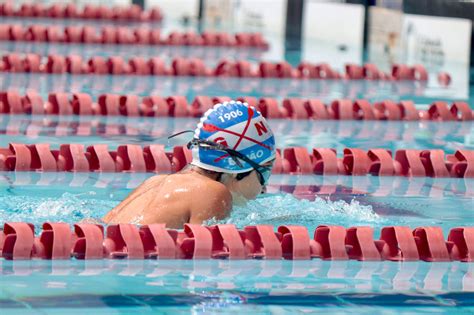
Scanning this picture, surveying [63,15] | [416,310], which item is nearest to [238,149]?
[416,310]

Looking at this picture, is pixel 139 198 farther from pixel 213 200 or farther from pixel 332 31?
pixel 332 31

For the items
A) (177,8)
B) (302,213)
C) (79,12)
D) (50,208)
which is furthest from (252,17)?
(50,208)

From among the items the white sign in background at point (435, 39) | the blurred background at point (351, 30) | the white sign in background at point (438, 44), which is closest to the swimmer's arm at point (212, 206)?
the blurred background at point (351, 30)

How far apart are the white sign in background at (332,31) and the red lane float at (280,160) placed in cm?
593

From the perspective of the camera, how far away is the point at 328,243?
4.48m

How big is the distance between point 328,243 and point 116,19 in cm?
1202

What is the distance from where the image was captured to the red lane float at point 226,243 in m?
4.24

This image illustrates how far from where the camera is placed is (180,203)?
4.50m

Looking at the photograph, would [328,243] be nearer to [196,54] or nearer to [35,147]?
[35,147]

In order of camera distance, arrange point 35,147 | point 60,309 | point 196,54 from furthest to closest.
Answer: point 196,54
point 35,147
point 60,309

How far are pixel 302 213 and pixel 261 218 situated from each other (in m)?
0.40

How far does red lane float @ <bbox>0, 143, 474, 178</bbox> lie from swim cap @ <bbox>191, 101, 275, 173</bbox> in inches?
59.5

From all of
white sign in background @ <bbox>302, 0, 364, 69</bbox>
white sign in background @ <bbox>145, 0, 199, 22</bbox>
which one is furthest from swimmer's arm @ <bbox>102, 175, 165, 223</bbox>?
white sign in background @ <bbox>145, 0, 199, 22</bbox>

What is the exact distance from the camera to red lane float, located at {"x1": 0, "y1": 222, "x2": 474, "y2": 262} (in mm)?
4238
